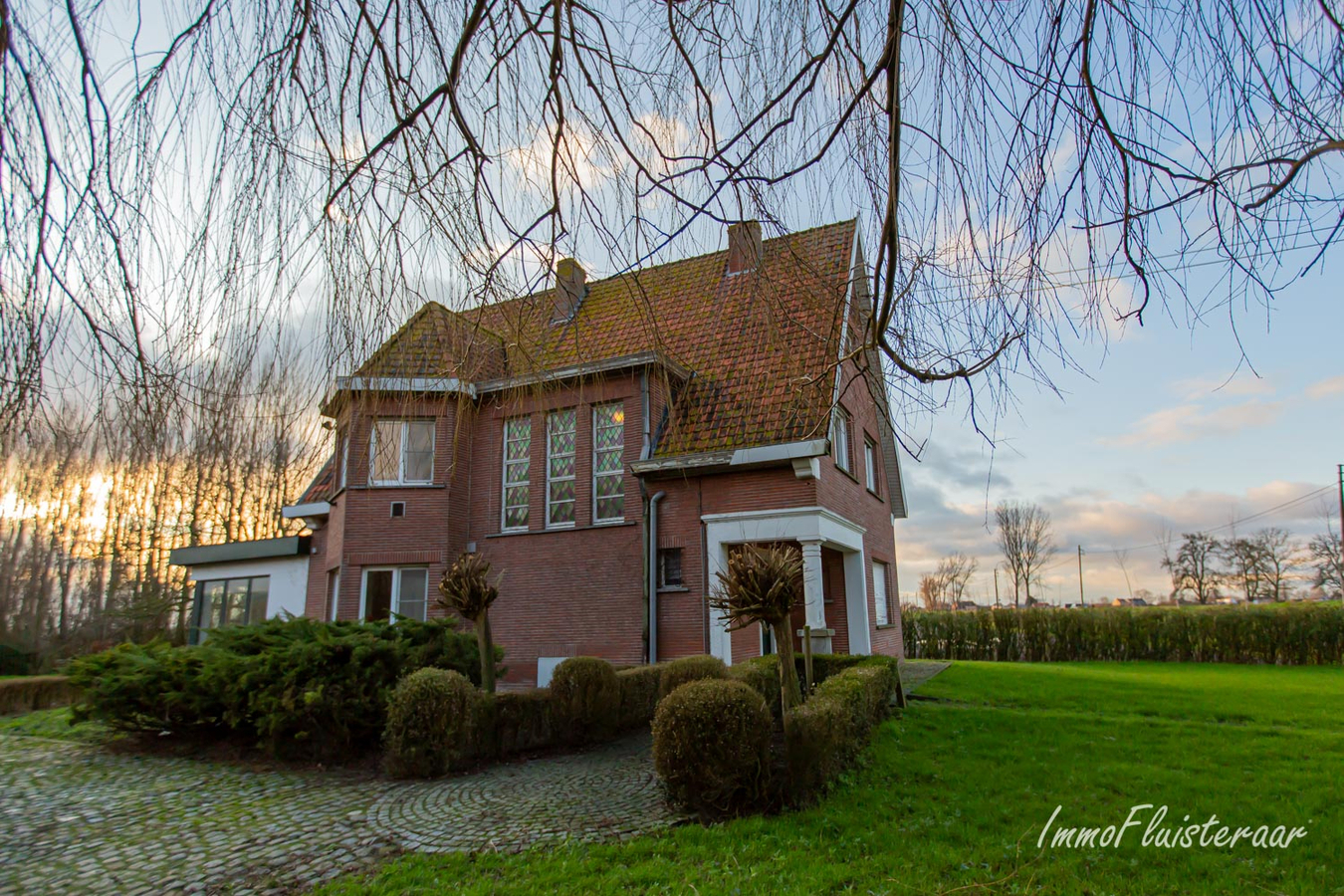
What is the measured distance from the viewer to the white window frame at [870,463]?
1643 centimetres

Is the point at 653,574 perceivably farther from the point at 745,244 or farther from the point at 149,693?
the point at 745,244

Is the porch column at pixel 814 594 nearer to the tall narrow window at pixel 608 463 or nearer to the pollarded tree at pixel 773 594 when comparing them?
the tall narrow window at pixel 608 463

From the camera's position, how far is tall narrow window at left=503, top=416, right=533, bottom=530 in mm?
14211

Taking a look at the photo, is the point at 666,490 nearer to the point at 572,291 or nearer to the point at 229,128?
the point at 572,291

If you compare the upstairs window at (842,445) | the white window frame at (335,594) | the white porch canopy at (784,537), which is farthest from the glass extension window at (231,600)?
the upstairs window at (842,445)

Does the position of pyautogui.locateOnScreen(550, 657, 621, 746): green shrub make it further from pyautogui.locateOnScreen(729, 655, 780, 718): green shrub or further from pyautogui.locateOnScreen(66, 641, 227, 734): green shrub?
pyautogui.locateOnScreen(66, 641, 227, 734): green shrub

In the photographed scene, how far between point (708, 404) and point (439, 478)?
17.6 ft

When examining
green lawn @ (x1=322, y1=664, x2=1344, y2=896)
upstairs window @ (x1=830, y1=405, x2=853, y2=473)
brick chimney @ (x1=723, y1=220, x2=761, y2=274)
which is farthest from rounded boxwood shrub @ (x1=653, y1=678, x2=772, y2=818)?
upstairs window @ (x1=830, y1=405, x2=853, y2=473)

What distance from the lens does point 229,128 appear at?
304 centimetres

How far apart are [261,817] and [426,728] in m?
1.56

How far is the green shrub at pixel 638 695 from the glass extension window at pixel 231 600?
1189 cm

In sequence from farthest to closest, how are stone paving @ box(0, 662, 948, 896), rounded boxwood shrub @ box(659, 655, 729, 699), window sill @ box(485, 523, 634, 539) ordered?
window sill @ box(485, 523, 634, 539) < rounded boxwood shrub @ box(659, 655, 729, 699) < stone paving @ box(0, 662, 948, 896)

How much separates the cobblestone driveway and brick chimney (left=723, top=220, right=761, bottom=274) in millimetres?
4130

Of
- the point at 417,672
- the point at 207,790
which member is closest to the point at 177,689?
the point at 207,790
